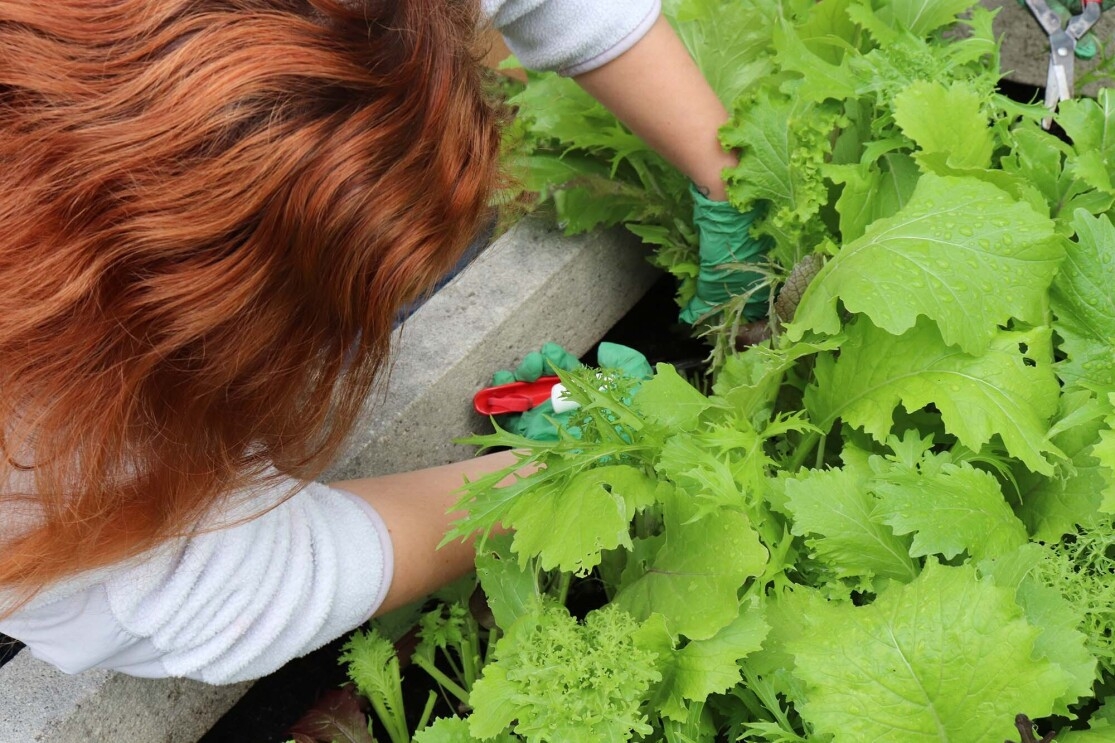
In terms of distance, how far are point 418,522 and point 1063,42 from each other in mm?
1075

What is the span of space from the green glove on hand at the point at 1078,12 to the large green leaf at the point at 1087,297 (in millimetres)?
540

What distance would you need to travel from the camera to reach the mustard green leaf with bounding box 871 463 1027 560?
2.45 feet

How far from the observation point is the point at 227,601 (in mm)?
866

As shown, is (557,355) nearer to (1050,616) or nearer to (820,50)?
(820,50)

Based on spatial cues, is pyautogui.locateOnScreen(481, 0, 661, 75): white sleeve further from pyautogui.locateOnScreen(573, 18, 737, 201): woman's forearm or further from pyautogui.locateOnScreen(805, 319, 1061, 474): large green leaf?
pyautogui.locateOnScreen(805, 319, 1061, 474): large green leaf

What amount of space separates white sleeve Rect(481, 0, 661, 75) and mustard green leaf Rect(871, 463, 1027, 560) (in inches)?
24.4

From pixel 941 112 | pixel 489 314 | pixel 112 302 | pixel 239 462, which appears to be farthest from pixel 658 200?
pixel 112 302

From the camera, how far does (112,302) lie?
24.3 inches

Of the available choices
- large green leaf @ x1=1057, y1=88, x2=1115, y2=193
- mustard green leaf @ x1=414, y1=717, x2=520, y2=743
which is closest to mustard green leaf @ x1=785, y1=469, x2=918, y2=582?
mustard green leaf @ x1=414, y1=717, x2=520, y2=743

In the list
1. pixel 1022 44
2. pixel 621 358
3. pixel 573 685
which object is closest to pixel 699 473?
pixel 573 685

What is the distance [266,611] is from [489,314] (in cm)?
53

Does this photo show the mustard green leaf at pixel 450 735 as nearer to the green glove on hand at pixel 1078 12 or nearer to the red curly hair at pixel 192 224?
the red curly hair at pixel 192 224

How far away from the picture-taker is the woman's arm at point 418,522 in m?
1.02

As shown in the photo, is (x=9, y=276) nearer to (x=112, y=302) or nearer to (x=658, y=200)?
(x=112, y=302)
